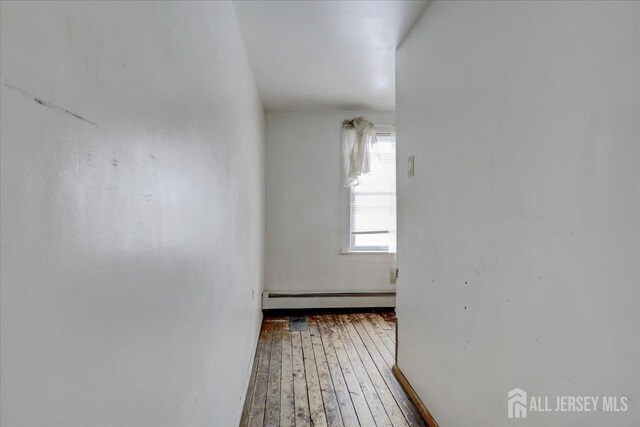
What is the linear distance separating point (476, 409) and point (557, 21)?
1.46 metres

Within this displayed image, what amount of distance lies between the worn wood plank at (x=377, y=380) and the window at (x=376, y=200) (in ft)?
3.42

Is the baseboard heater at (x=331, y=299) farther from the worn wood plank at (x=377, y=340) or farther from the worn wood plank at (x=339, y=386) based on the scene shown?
the worn wood plank at (x=339, y=386)

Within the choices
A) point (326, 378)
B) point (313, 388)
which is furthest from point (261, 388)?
point (326, 378)

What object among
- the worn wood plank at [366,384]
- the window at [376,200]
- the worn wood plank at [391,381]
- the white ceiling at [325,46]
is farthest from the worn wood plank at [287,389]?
the white ceiling at [325,46]

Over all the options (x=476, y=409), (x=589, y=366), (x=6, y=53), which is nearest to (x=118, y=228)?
(x=6, y=53)

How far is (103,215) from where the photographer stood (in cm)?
56

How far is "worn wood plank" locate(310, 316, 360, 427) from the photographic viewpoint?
2.06 meters

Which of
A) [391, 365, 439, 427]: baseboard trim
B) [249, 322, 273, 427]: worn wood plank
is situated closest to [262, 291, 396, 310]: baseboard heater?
[249, 322, 273, 427]: worn wood plank

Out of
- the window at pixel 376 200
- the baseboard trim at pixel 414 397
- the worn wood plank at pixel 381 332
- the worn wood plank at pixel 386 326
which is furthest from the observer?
the window at pixel 376 200

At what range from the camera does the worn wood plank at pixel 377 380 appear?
82.0 inches

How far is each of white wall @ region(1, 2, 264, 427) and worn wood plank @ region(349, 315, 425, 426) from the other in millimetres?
1381

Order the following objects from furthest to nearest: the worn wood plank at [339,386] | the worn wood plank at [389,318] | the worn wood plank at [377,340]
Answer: the worn wood plank at [389,318] → the worn wood plank at [377,340] → the worn wood plank at [339,386]

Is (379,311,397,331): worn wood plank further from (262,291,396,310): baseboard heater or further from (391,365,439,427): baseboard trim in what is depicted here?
(391,365,439,427): baseboard trim

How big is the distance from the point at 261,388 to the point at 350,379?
0.63 meters
